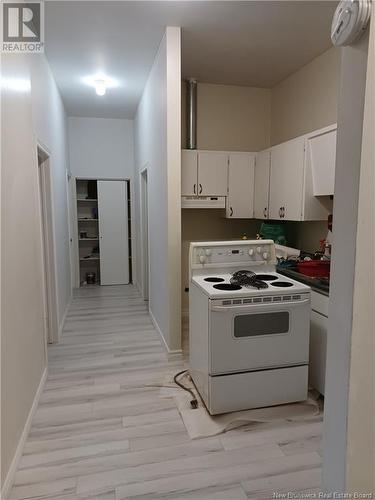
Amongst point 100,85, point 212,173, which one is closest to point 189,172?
point 212,173

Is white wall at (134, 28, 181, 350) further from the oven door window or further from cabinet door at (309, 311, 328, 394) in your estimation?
cabinet door at (309, 311, 328, 394)

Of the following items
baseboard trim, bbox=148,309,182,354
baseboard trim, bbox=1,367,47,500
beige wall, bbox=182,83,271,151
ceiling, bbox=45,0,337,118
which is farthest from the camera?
beige wall, bbox=182,83,271,151

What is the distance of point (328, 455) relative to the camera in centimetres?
114

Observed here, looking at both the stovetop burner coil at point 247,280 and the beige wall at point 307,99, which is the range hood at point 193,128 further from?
the stovetop burner coil at point 247,280

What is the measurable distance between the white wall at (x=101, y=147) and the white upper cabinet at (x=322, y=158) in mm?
3815

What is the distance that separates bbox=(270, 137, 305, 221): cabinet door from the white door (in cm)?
321

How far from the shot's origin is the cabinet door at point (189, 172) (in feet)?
12.8

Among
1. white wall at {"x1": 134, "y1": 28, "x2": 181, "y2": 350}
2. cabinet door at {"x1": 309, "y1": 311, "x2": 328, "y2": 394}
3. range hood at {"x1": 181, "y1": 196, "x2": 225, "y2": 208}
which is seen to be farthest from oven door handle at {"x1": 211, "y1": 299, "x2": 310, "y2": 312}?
range hood at {"x1": 181, "y1": 196, "x2": 225, "y2": 208}

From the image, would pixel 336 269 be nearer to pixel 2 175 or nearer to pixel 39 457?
pixel 2 175

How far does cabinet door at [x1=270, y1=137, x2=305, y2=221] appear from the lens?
3281 millimetres

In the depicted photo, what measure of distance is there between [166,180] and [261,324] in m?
1.56

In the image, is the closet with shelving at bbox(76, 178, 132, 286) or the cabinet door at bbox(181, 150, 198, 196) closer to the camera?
the cabinet door at bbox(181, 150, 198, 196)

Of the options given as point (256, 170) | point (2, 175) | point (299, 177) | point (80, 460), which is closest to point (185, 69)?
point (256, 170)

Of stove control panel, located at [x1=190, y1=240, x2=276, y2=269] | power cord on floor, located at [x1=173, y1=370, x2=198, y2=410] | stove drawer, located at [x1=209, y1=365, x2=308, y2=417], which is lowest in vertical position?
power cord on floor, located at [x1=173, y1=370, x2=198, y2=410]
